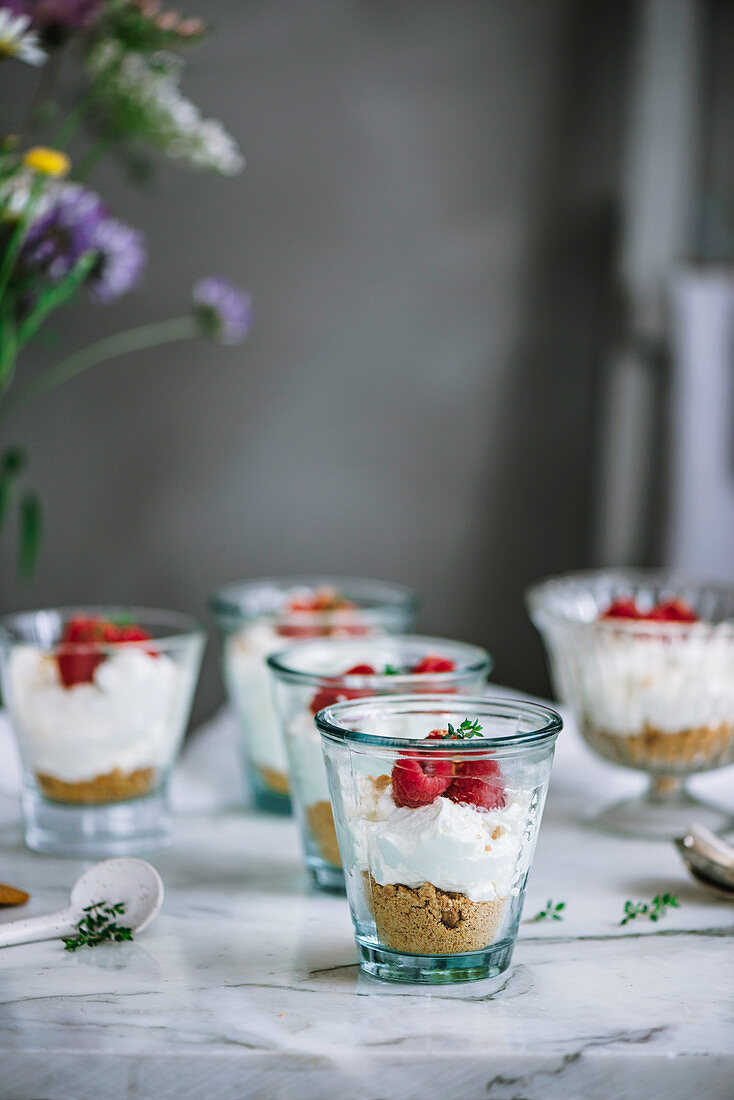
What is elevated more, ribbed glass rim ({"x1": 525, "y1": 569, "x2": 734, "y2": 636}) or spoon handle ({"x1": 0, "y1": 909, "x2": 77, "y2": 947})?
ribbed glass rim ({"x1": 525, "y1": 569, "x2": 734, "y2": 636})

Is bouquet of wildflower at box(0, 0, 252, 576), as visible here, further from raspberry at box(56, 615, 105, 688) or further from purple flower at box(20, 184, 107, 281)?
raspberry at box(56, 615, 105, 688)

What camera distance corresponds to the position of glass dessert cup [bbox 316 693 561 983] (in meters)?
0.73

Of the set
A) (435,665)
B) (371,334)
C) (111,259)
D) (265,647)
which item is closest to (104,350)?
(371,334)

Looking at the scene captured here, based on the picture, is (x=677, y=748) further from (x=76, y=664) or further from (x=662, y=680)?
(x=76, y=664)

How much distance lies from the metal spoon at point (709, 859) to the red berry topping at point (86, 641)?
510mm

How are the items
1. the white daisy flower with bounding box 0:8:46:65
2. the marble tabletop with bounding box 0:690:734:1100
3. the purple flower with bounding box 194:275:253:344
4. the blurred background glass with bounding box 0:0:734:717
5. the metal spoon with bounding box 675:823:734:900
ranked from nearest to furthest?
the marble tabletop with bounding box 0:690:734:1100
the metal spoon with bounding box 675:823:734:900
the white daisy flower with bounding box 0:8:46:65
the purple flower with bounding box 194:275:253:344
the blurred background glass with bounding box 0:0:734:717

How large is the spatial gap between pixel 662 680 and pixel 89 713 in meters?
0.56

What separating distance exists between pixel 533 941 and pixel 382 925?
148 millimetres

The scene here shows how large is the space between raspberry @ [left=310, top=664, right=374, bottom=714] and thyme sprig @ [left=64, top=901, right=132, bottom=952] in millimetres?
229

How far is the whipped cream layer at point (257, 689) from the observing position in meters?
1.18

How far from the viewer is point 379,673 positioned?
0.99m

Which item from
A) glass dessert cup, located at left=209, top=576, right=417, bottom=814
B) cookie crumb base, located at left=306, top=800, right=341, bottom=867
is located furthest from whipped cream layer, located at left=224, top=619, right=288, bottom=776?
cookie crumb base, located at left=306, top=800, right=341, bottom=867

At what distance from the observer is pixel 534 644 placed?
227cm

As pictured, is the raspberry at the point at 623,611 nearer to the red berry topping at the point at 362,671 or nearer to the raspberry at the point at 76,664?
the red berry topping at the point at 362,671
